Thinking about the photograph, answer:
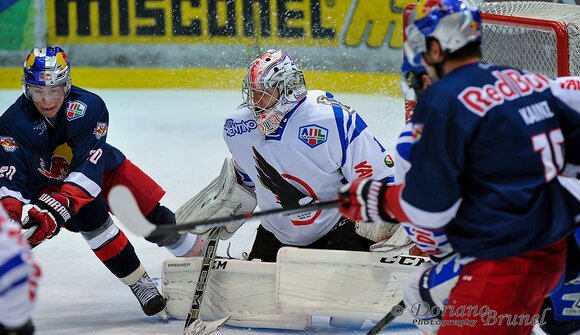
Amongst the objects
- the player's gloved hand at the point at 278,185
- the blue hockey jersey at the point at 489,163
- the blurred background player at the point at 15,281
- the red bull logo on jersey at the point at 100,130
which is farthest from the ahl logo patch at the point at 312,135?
the blurred background player at the point at 15,281

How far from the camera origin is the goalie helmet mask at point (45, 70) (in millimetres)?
3627

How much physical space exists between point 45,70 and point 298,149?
37.6 inches

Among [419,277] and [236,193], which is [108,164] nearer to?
[236,193]

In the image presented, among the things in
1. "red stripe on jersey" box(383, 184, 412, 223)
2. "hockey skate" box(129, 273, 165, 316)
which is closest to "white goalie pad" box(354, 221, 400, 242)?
"hockey skate" box(129, 273, 165, 316)

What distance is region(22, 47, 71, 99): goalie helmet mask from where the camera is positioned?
3627 millimetres

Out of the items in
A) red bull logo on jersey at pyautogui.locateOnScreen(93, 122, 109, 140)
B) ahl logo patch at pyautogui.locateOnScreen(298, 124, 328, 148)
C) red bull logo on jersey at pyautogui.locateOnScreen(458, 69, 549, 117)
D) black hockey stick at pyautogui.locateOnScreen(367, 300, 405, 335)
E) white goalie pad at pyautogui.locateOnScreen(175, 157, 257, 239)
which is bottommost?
white goalie pad at pyautogui.locateOnScreen(175, 157, 257, 239)

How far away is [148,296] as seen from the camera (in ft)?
11.9

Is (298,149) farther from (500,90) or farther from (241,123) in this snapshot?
(500,90)

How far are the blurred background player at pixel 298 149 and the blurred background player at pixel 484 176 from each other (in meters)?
1.17

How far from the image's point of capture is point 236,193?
3.71 meters

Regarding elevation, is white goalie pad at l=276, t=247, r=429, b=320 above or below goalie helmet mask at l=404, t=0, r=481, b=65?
below

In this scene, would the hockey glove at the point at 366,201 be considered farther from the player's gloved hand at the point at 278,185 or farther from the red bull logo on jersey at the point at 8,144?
the red bull logo on jersey at the point at 8,144

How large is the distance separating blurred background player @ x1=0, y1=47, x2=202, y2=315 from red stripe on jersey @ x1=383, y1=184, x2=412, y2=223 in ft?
5.14

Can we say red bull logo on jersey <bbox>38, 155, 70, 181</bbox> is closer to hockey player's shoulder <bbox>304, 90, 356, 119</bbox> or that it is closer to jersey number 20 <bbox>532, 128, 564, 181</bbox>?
hockey player's shoulder <bbox>304, 90, 356, 119</bbox>
